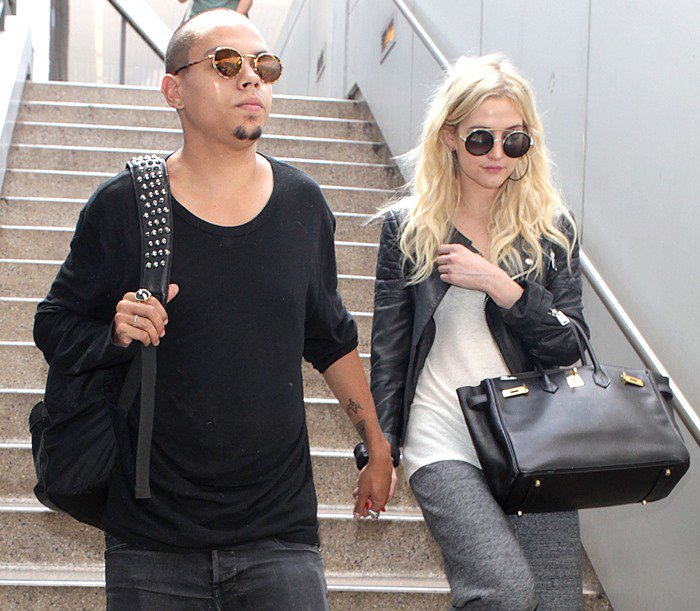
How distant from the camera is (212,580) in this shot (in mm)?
1979

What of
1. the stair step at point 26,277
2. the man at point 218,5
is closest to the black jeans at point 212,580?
the stair step at point 26,277

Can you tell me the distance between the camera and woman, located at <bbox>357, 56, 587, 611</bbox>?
2.40 metres

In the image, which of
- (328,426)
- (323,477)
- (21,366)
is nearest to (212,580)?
(323,477)

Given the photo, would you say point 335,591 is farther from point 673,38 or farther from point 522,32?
point 522,32

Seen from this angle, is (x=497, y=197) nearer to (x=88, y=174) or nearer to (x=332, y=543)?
(x=332, y=543)

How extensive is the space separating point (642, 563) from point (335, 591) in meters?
1.01

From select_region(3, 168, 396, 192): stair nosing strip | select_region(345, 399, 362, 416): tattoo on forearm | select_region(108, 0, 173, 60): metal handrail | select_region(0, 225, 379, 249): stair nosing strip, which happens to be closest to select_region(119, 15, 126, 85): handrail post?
select_region(108, 0, 173, 60): metal handrail

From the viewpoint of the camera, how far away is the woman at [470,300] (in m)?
2.40

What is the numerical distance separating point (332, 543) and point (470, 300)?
1.63 m

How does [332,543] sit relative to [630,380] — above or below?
below

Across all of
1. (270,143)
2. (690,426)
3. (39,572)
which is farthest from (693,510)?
(270,143)

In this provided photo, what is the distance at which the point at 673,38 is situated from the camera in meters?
3.19

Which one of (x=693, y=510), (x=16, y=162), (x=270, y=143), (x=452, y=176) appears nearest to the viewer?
(x=452, y=176)

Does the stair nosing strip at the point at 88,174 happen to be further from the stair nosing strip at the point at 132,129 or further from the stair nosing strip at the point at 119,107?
the stair nosing strip at the point at 119,107
